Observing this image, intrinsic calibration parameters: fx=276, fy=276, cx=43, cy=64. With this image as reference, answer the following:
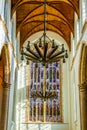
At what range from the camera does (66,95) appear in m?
18.5

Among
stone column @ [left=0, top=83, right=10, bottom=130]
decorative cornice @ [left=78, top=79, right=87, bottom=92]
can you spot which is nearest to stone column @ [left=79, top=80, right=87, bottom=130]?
decorative cornice @ [left=78, top=79, right=87, bottom=92]

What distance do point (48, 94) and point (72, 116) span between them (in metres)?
3.14

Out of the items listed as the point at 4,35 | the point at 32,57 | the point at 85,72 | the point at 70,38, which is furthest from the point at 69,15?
the point at 32,57

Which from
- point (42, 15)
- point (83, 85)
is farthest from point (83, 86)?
Answer: point (42, 15)

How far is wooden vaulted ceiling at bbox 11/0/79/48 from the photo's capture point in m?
15.8

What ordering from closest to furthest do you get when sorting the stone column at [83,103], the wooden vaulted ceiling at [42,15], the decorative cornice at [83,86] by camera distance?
the stone column at [83,103]
the decorative cornice at [83,86]
the wooden vaulted ceiling at [42,15]

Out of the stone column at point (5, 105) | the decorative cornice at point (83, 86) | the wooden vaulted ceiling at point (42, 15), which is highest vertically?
the wooden vaulted ceiling at point (42, 15)

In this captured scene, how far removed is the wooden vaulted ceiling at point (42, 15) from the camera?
1580 centimetres

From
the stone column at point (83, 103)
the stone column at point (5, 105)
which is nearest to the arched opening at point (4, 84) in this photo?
the stone column at point (5, 105)

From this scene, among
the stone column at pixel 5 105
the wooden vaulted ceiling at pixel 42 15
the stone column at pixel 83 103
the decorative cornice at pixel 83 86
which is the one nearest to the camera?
the stone column at pixel 83 103

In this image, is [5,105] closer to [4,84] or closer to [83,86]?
[4,84]

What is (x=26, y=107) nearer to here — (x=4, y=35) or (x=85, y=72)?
(x=85, y=72)

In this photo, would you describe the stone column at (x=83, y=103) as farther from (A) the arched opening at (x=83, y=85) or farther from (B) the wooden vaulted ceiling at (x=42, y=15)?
(B) the wooden vaulted ceiling at (x=42, y=15)

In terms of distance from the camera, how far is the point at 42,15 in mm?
17781
